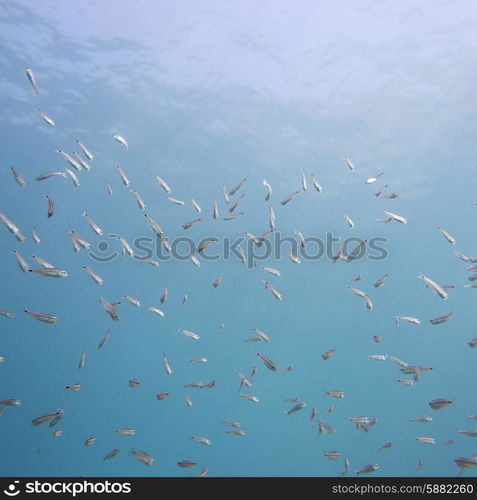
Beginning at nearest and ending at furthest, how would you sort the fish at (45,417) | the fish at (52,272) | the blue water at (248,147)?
the fish at (52,272), the fish at (45,417), the blue water at (248,147)

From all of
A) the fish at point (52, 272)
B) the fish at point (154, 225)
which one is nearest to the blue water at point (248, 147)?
the fish at point (154, 225)

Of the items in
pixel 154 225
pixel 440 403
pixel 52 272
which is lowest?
pixel 440 403

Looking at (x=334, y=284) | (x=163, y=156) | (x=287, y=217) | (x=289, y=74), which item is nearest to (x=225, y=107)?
(x=289, y=74)

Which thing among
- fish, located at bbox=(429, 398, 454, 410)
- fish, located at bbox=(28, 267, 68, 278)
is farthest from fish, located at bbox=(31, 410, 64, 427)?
fish, located at bbox=(429, 398, 454, 410)

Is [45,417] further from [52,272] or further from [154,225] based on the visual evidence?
[154,225]

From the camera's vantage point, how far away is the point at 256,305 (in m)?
58.6

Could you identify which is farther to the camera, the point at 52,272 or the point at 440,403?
the point at 440,403

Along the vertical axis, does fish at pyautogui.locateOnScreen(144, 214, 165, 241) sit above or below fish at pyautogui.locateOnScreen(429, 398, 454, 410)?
above

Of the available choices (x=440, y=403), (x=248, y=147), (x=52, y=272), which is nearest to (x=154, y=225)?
(x=52, y=272)

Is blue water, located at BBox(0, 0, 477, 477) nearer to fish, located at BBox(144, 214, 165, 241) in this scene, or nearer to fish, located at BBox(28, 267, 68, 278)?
fish, located at BBox(144, 214, 165, 241)

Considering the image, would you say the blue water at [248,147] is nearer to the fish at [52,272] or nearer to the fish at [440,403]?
the fish at [440,403]

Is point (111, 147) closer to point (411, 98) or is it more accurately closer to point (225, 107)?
point (225, 107)

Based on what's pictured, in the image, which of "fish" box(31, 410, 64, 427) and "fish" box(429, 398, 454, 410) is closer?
"fish" box(429, 398, 454, 410)
